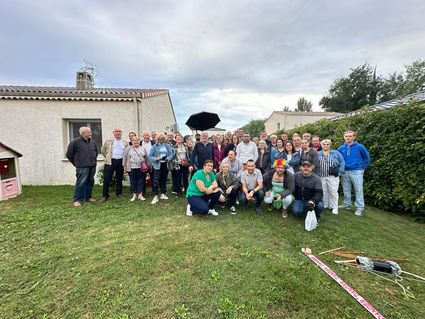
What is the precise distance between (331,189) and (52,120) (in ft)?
30.5

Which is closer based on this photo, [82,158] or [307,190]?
[307,190]

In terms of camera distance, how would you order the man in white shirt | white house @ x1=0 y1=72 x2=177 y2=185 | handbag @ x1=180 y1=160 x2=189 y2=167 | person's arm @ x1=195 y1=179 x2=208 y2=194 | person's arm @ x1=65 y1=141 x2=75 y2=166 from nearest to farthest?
1. person's arm @ x1=195 y1=179 x2=208 y2=194
2. person's arm @ x1=65 y1=141 x2=75 y2=166
3. the man in white shirt
4. handbag @ x1=180 y1=160 x2=189 y2=167
5. white house @ x1=0 y1=72 x2=177 y2=185

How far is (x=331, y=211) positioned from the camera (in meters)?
4.77

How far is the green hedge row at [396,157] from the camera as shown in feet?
14.3

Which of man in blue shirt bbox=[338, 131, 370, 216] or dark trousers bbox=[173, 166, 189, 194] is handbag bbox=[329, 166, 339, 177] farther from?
dark trousers bbox=[173, 166, 189, 194]

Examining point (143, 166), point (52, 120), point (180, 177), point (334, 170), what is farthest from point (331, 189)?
point (52, 120)

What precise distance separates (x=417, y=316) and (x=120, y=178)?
5.90 meters

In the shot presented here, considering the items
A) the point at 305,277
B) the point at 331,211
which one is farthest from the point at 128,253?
the point at 331,211

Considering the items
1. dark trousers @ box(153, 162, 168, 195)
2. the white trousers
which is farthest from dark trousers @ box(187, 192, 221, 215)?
the white trousers

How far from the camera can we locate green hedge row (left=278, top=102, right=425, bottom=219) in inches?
172

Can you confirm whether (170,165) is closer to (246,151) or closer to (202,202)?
(202,202)

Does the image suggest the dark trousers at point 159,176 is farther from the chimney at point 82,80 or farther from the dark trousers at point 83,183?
Answer: the chimney at point 82,80

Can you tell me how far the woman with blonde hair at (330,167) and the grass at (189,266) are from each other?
65 cm

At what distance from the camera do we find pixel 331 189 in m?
4.62
